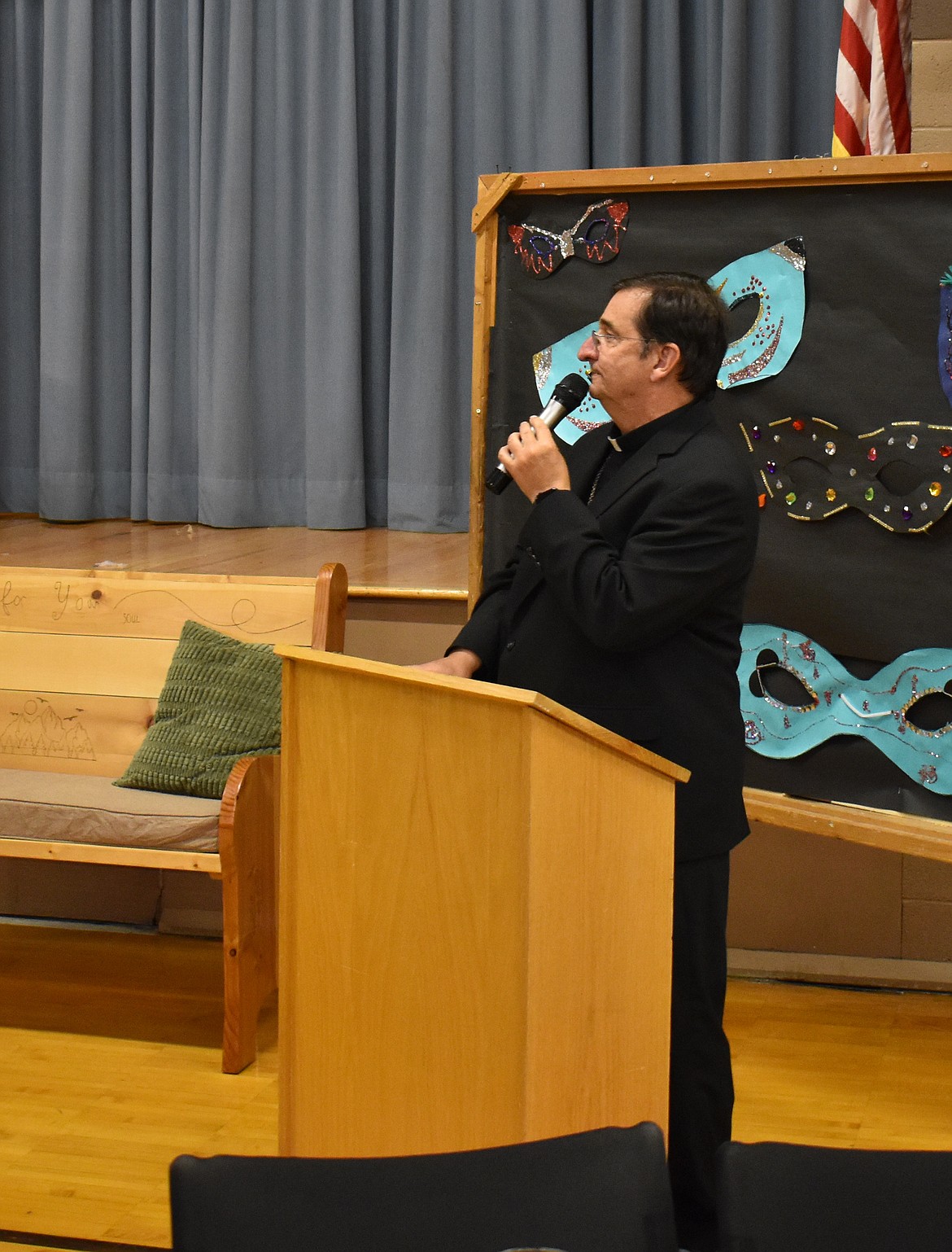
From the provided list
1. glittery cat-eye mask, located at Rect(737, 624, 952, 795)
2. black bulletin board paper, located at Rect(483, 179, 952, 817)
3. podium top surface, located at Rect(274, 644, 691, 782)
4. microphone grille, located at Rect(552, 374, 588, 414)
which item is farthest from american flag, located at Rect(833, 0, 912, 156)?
podium top surface, located at Rect(274, 644, 691, 782)

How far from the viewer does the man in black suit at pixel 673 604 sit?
1.84 metres

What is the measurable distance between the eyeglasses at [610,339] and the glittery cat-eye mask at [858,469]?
72 centimetres

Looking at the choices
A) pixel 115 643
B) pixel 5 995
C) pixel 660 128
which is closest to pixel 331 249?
pixel 660 128

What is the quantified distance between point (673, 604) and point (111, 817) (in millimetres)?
1501

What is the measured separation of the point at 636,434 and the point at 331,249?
9.59 ft


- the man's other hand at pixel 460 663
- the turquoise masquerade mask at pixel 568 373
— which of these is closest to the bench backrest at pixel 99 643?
the turquoise masquerade mask at pixel 568 373

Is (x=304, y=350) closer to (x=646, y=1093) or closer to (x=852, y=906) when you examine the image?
(x=852, y=906)

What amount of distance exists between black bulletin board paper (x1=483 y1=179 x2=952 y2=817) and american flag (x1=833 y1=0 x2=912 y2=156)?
81 centimetres

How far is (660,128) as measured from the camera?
4312 millimetres

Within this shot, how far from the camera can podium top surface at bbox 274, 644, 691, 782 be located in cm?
146

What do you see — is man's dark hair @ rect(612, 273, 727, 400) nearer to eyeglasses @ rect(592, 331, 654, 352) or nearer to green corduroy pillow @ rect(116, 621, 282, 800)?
eyeglasses @ rect(592, 331, 654, 352)

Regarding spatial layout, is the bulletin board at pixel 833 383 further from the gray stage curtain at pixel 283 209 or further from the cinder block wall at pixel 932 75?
the gray stage curtain at pixel 283 209

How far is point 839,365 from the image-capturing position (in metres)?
2.51

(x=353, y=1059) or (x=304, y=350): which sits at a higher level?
(x=304, y=350)
